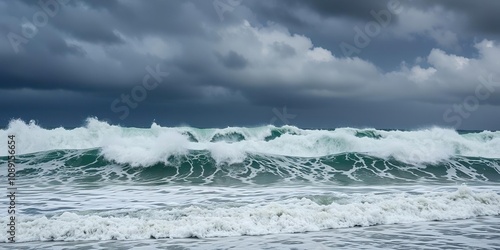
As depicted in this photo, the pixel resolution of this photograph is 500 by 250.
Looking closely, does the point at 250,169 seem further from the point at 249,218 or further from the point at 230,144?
the point at 249,218

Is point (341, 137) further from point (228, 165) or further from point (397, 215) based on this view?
point (397, 215)

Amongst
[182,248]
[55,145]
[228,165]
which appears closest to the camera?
[182,248]

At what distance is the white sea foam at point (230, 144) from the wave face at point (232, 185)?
0.08 meters

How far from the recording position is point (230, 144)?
22.4 metres

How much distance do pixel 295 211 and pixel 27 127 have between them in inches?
843

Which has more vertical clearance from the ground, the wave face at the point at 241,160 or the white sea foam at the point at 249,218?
the wave face at the point at 241,160

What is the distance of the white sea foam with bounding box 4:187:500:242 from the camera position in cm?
873

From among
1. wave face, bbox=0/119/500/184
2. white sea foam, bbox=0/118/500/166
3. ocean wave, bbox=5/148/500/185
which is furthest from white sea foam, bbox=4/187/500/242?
white sea foam, bbox=0/118/500/166

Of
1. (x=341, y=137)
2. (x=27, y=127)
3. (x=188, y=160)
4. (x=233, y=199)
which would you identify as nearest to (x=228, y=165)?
(x=188, y=160)

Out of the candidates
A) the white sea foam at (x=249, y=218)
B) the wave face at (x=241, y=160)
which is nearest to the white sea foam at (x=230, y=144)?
the wave face at (x=241, y=160)

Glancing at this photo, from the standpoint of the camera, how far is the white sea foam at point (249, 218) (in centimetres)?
873

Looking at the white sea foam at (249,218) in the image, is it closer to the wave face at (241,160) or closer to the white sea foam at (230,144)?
the wave face at (241,160)

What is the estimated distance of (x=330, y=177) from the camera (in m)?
Result: 17.8

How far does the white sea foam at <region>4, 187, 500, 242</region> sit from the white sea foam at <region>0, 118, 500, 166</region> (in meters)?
10.0
